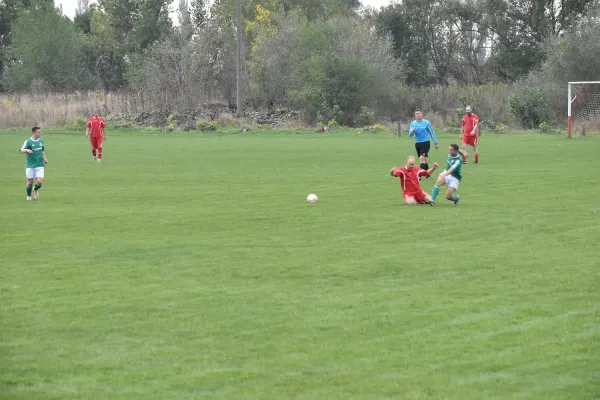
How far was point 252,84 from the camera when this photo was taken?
7494cm

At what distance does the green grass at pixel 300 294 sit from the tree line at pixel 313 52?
3868cm

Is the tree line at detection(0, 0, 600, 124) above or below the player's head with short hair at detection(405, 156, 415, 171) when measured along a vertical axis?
above

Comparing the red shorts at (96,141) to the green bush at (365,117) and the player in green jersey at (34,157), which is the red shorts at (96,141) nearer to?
the player in green jersey at (34,157)

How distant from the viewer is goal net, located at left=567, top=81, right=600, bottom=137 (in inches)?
1916

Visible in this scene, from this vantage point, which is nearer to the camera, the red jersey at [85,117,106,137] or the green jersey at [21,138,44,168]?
the green jersey at [21,138,44,168]

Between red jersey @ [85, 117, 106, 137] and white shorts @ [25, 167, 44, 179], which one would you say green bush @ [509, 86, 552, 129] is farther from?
white shorts @ [25, 167, 44, 179]

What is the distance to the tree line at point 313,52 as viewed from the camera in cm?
6450

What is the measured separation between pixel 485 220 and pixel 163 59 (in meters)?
60.2

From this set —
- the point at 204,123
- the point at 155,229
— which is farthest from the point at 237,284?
the point at 204,123

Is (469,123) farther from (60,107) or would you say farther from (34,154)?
(60,107)

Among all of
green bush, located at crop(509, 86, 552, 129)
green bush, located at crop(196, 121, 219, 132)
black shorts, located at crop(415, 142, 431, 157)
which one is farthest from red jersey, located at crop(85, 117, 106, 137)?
green bush, located at crop(509, 86, 552, 129)

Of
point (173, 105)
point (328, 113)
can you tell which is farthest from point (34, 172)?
point (173, 105)

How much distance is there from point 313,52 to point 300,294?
57.9m

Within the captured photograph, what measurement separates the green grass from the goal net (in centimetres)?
2760
